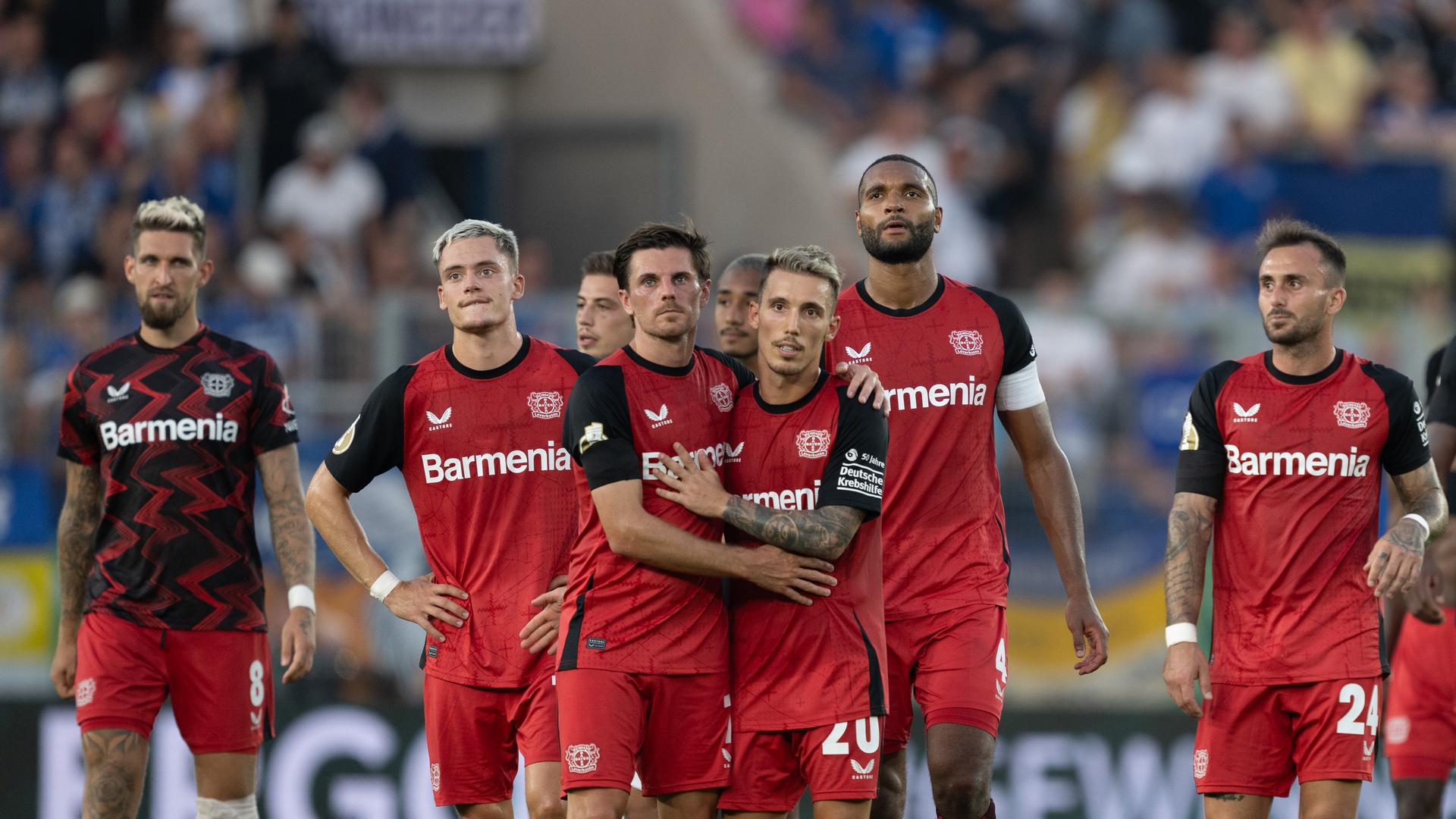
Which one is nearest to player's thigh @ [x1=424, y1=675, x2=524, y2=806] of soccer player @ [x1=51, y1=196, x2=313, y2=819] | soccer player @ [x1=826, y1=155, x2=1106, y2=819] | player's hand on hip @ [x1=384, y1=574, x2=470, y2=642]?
player's hand on hip @ [x1=384, y1=574, x2=470, y2=642]

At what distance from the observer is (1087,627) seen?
26.6 ft

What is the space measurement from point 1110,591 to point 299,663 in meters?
7.26

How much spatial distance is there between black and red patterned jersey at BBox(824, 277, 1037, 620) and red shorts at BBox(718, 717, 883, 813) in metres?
0.86

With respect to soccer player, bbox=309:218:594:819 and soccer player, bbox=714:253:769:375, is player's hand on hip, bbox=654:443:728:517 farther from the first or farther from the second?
soccer player, bbox=714:253:769:375

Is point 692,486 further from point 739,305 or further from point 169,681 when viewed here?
point 169,681

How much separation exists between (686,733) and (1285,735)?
242 centimetres

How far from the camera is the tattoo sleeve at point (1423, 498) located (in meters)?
7.73

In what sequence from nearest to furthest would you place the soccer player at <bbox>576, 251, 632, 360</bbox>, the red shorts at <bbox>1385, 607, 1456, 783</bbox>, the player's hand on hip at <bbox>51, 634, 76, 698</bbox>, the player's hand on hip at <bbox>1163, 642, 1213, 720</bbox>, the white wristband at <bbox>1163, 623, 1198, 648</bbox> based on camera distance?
the player's hand on hip at <bbox>1163, 642, 1213, 720</bbox>
the white wristband at <bbox>1163, 623, 1198, 648</bbox>
the player's hand on hip at <bbox>51, 634, 76, 698</bbox>
the soccer player at <bbox>576, 251, 632, 360</bbox>
the red shorts at <bbox>1385, 607, 1456, 783</bbox>

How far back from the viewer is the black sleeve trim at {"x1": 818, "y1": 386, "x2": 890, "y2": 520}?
7086 mm

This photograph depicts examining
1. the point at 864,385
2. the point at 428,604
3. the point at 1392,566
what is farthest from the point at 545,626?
the point at 1392,566

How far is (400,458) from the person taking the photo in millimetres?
7973

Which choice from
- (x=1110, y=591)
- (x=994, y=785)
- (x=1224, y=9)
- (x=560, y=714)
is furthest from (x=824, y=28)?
(x=560, y=714)

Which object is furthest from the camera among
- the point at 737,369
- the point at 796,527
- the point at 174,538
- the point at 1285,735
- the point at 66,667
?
the point at 66,667

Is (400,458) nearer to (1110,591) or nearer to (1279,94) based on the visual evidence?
(1110,591)
